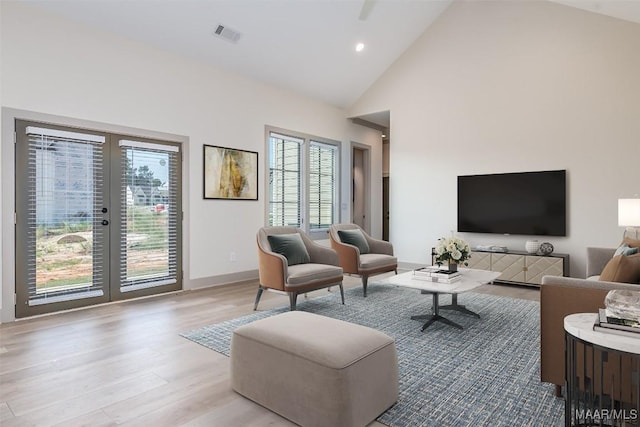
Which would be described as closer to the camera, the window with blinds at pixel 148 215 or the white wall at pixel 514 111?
the window with blinds at pixel 148 215

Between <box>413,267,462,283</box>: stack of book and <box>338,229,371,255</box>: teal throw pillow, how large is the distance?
1.42 meters

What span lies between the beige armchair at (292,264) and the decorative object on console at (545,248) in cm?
309

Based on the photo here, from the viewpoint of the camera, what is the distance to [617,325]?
1591 millimetres

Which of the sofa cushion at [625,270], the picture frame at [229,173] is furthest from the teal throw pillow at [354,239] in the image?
the sofa cushion at [625,270]

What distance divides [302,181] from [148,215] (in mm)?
2904

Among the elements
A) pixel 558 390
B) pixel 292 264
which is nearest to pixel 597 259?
pixel 558 390

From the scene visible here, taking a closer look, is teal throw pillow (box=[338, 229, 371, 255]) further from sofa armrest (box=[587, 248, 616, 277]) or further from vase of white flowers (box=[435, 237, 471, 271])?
sofa armrest (box=[587, 248, 616, 277])

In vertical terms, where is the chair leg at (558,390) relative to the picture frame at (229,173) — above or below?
below

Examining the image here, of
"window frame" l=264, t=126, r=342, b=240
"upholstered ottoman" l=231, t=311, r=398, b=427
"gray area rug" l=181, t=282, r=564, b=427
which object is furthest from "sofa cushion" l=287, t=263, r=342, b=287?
"window frame" l=264, t=126, r=342, b=240

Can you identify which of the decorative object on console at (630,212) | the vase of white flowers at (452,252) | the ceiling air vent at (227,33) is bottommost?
the vase of white flowers at (452,252)

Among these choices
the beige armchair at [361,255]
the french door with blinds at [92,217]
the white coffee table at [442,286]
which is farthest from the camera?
the beige armchair at [361,255]

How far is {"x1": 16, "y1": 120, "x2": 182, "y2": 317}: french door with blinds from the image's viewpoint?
3789 mm

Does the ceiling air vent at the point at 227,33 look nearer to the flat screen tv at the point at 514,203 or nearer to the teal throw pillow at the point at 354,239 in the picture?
the teal throw pillow at the point at 354,239

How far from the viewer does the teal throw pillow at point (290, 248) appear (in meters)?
4.22
